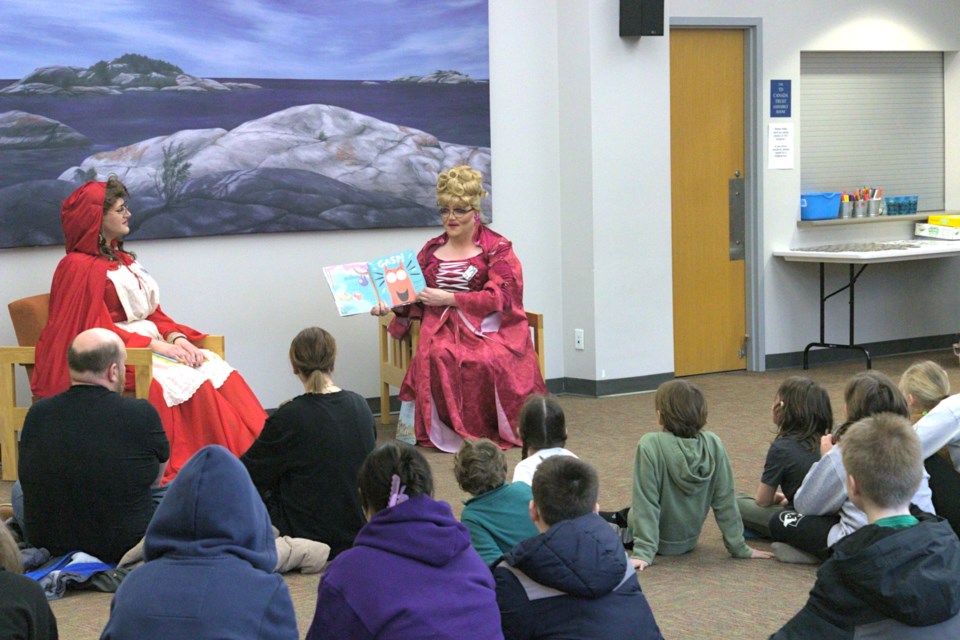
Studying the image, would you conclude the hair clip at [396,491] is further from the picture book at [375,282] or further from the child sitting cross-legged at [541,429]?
the picture book at [375,282]

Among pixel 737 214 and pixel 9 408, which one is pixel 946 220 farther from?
pixel 9 408

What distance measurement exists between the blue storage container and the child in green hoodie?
4.62 meters

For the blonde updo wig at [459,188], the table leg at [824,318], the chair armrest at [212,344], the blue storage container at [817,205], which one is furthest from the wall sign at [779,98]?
the chair armrest at [212,344]

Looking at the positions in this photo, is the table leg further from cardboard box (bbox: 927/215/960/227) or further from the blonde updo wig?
the blonde updo wig

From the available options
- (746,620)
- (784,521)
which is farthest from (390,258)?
(746,620)

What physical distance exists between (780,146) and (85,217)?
4705 mm

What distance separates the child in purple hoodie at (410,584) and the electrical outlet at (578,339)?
5.18m

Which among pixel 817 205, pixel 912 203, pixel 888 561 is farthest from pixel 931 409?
pixel 912 203

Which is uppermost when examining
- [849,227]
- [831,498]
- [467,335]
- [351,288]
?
[849,227]

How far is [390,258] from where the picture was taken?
21.1 ft

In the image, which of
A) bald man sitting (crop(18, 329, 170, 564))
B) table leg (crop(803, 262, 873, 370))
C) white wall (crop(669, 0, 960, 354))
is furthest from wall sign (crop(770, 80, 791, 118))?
bald man sitting (crop(18, 329, 170, 564))

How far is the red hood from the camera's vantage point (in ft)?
18.5

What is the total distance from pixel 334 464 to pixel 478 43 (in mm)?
3740

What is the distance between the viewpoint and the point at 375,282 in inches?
250
